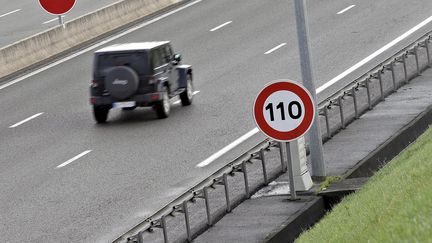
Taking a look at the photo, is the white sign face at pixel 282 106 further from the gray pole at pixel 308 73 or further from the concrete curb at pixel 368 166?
the gray pole at pixel 308 73

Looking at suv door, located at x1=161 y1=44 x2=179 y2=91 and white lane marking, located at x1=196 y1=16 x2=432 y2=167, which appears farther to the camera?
suv door, located at x1=161 y1=44 x2=179 y2=91

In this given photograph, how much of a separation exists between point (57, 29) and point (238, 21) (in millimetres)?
6662

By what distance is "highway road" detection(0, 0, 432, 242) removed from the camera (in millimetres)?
22828

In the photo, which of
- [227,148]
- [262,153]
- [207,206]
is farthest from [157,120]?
[207,206]

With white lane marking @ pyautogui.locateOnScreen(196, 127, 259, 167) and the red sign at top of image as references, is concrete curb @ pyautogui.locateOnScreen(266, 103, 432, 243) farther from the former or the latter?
the red sign at top of image

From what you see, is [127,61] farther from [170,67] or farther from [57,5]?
[57,5]

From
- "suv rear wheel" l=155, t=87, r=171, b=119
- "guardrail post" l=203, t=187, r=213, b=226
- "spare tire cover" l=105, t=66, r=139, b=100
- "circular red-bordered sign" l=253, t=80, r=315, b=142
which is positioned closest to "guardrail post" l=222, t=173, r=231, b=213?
"guardrail post" l=203, t=187, r=213, b=226

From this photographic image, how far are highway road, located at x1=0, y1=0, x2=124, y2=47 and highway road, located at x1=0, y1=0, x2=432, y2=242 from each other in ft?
9.92

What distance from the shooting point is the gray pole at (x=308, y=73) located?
67.7ft

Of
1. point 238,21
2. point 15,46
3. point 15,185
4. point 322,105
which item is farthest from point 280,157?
point 238,21

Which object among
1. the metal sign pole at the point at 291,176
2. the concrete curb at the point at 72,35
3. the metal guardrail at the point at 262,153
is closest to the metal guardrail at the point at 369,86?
the metal guardrail at the point at 262,153

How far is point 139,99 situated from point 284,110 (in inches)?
473

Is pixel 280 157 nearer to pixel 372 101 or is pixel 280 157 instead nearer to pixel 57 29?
pixel 372 101

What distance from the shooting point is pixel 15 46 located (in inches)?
1485
